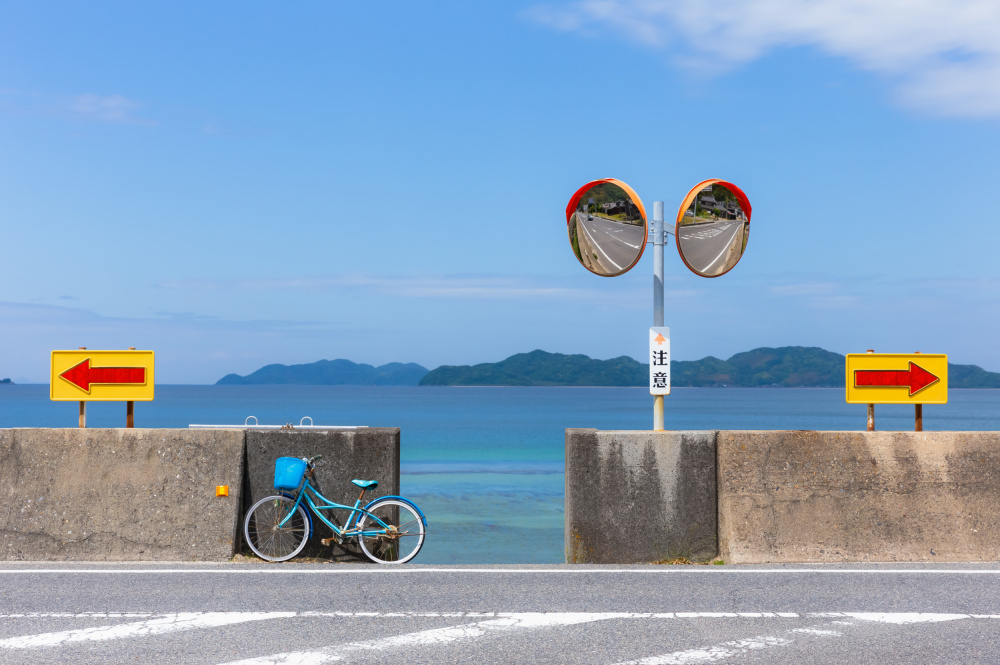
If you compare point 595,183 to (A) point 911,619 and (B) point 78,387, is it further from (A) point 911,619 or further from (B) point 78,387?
(B) point 78,387

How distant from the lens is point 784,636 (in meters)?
5.12

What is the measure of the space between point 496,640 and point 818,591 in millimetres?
2713

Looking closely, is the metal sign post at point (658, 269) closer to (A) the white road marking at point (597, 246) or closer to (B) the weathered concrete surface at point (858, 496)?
(A) the white road marking at point (597, 246)

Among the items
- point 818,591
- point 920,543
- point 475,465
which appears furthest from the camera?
point 475,465

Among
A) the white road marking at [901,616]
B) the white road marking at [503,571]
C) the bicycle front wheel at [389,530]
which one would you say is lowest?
the white road marking at [503,571]

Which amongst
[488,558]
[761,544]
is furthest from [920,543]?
[488,558]

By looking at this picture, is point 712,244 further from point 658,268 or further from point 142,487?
point 142,487

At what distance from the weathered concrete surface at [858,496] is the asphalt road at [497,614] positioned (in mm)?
298

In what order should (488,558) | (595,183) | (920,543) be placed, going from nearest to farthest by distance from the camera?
1. (920,543)
2. (595,183)
3. (488,558)

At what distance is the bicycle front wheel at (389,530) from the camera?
761 centimetres

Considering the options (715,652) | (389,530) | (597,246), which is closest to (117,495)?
(389,530)

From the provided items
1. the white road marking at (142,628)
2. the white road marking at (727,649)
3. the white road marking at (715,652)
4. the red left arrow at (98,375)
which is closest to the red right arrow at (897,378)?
the white road marking at (727,649)

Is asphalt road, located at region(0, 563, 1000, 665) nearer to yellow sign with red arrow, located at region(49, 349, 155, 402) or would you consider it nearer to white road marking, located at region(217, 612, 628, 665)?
white road marking, located at region(217, 612, 628, 665)

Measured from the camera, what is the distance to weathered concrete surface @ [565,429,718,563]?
746 centimetres
